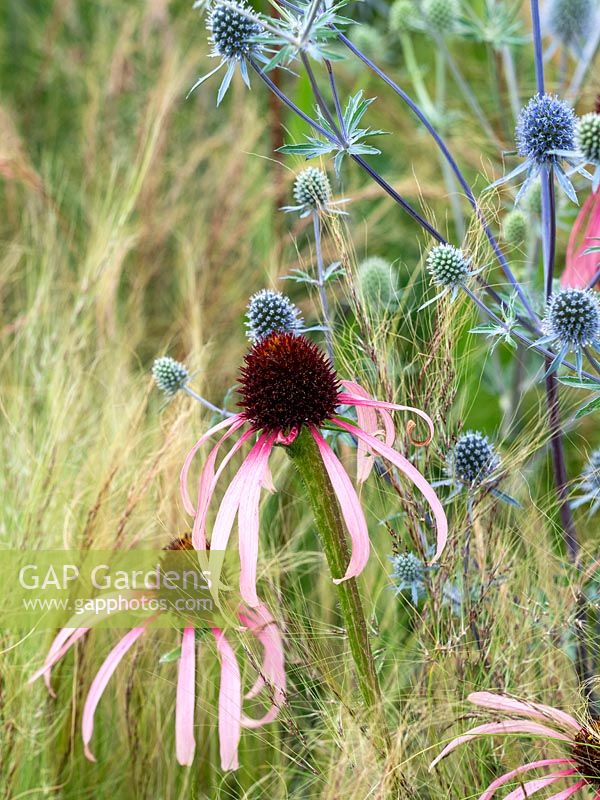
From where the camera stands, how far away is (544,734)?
643mm

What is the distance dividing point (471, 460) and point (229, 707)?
266mm

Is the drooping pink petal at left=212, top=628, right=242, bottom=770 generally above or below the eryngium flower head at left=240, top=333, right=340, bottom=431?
below

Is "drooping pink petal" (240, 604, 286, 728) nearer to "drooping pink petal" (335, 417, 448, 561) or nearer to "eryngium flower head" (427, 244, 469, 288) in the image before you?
"drooping pink petal" (335, 417, 448, 561)

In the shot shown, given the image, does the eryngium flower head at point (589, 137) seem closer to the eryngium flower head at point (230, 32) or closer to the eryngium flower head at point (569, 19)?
the eryngium flower head at point (230, 32)

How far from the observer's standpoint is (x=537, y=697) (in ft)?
2.63

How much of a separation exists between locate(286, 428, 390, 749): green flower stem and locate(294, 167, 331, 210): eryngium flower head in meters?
0.25

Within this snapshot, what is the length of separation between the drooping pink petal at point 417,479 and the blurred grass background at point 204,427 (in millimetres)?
83

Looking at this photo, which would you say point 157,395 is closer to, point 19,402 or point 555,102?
point 19,402

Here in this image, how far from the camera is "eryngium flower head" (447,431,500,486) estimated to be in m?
0.75

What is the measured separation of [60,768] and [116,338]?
24.4 inches

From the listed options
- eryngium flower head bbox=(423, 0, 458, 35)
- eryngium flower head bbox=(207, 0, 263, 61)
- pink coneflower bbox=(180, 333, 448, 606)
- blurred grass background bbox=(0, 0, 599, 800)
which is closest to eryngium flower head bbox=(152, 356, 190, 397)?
blurred grass background bbox=(0, 0, 599, 800)

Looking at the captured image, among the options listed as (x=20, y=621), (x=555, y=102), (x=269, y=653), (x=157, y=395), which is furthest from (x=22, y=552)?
(x=555, y=102)

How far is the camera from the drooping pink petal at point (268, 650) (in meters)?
0.74

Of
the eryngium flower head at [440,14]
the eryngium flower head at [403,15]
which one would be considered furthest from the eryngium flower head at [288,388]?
the eryngium flower head at [403,15]
